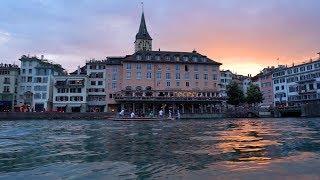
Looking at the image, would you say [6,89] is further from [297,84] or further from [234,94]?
[297,84]

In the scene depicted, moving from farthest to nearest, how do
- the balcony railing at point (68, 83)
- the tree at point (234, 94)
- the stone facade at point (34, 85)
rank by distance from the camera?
the tree at point (234, 94) < the stone facade at point (34, 85) < the balcony railing at point (68, 83)

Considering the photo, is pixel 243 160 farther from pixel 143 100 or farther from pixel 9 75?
pixel 9 75

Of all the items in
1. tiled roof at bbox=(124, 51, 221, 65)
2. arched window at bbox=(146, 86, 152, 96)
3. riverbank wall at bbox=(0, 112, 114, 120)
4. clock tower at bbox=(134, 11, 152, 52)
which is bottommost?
riverbank wall at bbox=(0, 112, 114, 120)

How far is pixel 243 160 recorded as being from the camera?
12727 millimetres

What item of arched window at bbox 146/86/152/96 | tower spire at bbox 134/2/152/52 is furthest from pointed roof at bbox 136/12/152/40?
arched window at bbox 146/86/152/96

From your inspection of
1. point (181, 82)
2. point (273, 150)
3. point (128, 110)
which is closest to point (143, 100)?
point (128, 110)

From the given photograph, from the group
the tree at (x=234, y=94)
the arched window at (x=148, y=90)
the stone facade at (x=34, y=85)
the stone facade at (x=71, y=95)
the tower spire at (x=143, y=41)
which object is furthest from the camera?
the tower spire at (x=143, y=41)

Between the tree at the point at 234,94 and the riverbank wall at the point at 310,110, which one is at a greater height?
the tree at the point at 234,94

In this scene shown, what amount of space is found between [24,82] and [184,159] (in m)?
100

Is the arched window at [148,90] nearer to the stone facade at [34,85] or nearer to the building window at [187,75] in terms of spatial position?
the building window at [187,75]

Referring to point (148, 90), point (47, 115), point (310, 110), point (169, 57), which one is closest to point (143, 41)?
point (169, 57)

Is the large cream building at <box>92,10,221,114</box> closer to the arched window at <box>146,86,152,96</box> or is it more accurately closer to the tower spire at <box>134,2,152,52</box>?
the arched window at <box>146,86,152,96</box>

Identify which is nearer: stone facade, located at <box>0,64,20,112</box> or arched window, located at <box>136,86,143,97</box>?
arched window, located at <box>136,86,143,97</box>

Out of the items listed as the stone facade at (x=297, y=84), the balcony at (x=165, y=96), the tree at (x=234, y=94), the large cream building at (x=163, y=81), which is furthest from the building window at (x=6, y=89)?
the stone facade at (x=297, y=84)
